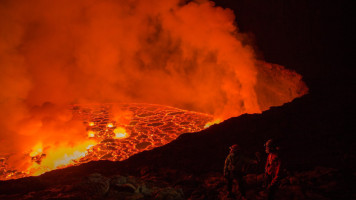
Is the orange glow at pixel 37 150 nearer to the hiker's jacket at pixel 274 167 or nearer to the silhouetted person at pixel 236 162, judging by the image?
the silhouetted person at pixel 236 162

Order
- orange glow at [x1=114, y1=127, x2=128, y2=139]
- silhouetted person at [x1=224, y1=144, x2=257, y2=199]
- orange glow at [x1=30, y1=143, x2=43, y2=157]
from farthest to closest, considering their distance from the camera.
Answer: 1. orange glow at [x1=114, y1=127, x2=128, y2=139]
2. orange glow at [x1=30, y1=143, x2=43, y2=157]
3. silhouetted person at [x1=224, y1=144, x2=257, y2=199]

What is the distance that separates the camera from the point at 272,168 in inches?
192

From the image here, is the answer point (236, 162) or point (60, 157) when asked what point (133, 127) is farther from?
point (236, 162)

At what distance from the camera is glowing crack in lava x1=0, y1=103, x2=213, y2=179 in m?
11.0

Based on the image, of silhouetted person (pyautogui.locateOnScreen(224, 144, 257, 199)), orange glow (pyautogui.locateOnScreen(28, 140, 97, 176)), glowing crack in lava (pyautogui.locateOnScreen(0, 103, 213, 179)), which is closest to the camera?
silhouetted person (pyautogui.locateOnScreen(224, 144, 257, 199))

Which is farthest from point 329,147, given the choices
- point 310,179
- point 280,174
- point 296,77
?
point 296,77

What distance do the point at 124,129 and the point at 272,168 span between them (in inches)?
406

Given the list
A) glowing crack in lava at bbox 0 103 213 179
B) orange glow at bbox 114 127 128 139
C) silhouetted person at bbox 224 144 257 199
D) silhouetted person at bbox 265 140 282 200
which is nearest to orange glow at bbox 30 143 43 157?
glowing crack in lava at bbox 0 103 213 179

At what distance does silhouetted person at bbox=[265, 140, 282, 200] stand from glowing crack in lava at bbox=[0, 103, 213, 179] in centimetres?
708

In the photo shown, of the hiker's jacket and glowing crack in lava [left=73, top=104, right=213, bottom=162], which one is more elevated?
glowing crack in lava [left=73, top=104, right=213, bottom=162]

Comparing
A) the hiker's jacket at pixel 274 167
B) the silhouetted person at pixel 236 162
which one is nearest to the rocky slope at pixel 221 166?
the hiker's jacket at pixel 274 167

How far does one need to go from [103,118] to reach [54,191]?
10.5 m

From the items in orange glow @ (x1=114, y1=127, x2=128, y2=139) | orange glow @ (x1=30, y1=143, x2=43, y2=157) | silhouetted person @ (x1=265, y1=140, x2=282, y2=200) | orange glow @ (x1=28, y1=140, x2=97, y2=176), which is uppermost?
orange glow @ (x1=114, y1=127, x2=128, y2=139)

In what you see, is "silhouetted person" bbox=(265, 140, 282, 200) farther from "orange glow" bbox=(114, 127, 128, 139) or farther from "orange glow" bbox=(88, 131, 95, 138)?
"orange glow" bbox=(88, 131, 95, 138)
